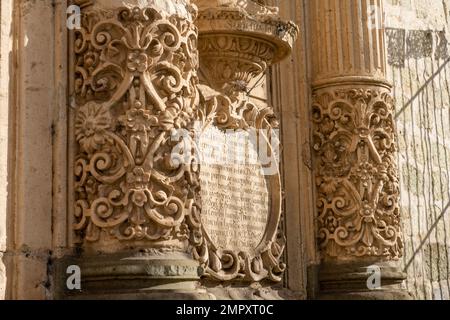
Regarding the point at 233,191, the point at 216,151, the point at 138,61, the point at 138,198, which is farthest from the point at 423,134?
the point at 138,198

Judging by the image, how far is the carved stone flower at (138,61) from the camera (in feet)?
18.4

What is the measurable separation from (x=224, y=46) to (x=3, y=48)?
1.86m

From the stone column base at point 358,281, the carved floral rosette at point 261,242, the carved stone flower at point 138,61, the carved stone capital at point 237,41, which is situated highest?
the carved stone capital at point 237,41

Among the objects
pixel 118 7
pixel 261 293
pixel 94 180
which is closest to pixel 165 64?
pixel 118 7

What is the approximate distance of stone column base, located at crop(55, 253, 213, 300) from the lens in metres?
5.39

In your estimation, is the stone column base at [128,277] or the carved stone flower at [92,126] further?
the carved stone flower at [92,126]

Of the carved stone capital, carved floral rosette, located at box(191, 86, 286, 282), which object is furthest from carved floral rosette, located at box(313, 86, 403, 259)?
the carved stone capital

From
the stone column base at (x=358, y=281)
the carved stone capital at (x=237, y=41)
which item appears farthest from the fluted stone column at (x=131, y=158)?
the stone column base at (x=358, y=281)

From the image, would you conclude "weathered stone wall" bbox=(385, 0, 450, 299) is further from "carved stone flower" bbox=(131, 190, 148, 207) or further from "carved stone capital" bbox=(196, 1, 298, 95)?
"carved stone flower" bbox=(131, 190, 148, 207)

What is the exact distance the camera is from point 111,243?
216 inches

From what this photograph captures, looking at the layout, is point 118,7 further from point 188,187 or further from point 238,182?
point 238,182

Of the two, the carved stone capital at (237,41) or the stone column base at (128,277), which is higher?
the carved stone capital at (237,41)

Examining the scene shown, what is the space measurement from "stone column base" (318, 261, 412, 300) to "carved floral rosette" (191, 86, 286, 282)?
523 millimetres

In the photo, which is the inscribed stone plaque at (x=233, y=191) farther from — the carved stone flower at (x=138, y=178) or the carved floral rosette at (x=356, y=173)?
the carved stone flower at (x=138, y=178)
